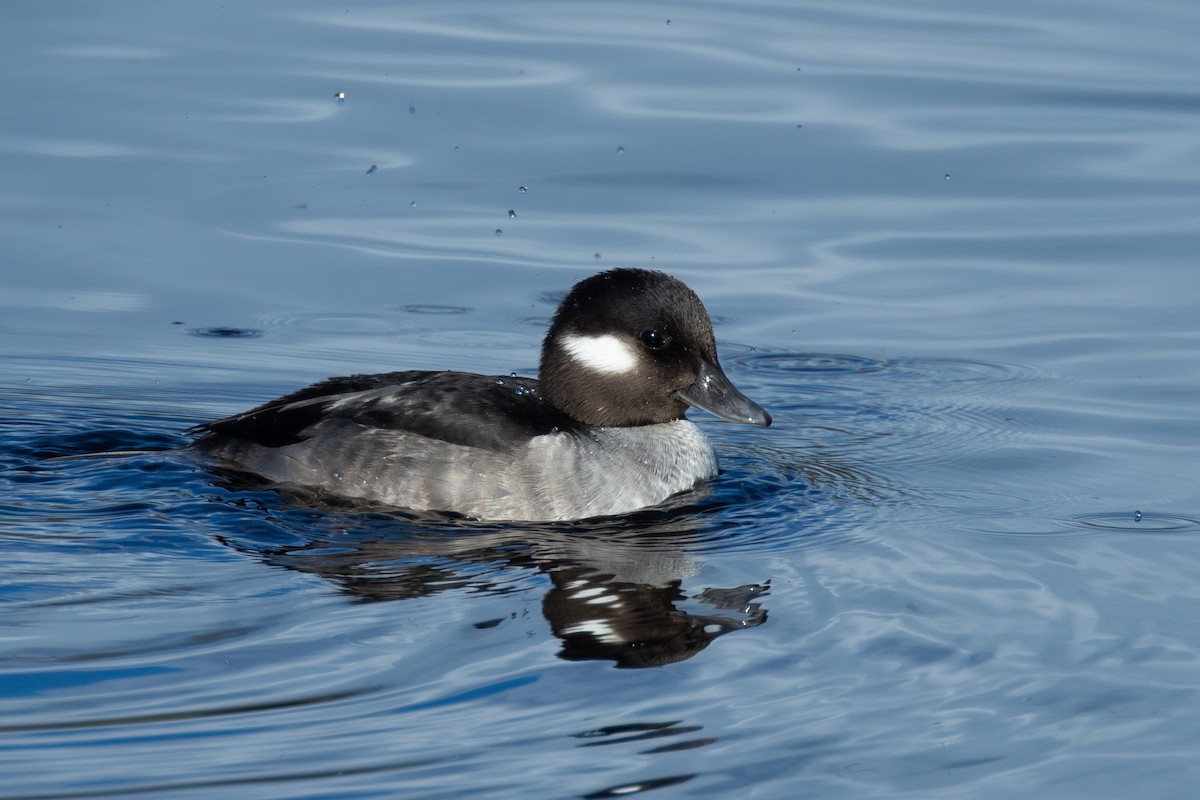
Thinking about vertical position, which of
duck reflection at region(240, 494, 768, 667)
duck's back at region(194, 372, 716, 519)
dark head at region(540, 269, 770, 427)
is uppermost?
dark head at region(540, 269, 770, 427)

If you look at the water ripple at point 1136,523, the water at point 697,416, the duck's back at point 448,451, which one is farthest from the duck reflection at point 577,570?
the water ripple at point 1136,523

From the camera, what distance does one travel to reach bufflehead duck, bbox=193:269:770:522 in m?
8.48

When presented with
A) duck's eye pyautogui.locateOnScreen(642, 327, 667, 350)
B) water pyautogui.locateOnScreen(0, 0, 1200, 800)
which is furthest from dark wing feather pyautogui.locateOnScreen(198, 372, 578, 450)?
duck's eye pyautogui.locateOnScreen(642, 327, 667, 350)

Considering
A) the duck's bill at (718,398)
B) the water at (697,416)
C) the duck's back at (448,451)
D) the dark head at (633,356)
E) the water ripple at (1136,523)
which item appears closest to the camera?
the water at (697,416)

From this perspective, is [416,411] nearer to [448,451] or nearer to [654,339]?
[448,451]

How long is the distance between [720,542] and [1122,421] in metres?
3.09

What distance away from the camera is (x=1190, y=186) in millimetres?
14281

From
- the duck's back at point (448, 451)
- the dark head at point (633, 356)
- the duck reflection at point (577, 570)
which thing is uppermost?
the dark head at point (633, 356)

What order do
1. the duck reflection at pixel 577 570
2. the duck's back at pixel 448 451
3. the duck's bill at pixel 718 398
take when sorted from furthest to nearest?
the duck's bill at pixel 718 398, the duck's back at pixel 448 451, the duck reflection at pixel 577 570

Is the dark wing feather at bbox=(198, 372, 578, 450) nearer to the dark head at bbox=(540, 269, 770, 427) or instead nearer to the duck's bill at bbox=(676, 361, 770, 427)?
the dark head at bbox=(540, 269, 770, 427)

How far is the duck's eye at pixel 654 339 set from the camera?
352 inches

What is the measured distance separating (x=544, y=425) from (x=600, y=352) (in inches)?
20.8

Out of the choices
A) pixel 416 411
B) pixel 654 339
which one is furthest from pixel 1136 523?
pixel 416 411

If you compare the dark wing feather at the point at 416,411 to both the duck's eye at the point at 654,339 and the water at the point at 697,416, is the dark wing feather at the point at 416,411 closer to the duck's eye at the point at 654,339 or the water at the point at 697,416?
the water at the point at 697,416
